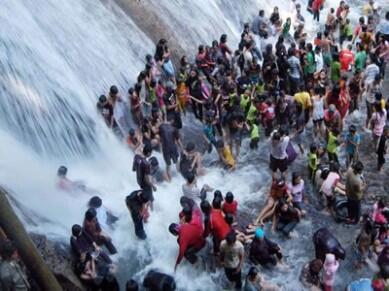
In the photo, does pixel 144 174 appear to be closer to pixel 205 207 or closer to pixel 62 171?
pixel 62 171

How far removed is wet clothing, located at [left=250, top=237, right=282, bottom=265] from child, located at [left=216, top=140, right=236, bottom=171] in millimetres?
3173

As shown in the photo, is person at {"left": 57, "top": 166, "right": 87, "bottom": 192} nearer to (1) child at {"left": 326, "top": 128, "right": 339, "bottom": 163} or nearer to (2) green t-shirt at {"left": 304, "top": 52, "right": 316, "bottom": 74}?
(1) child at {"left": 326, "top": 128, "right": 339, "bottom": 163}

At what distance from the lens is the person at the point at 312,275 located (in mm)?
9734

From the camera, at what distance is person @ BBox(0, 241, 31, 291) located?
8.41 meters

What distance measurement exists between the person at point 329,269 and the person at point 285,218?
1756 millimetres

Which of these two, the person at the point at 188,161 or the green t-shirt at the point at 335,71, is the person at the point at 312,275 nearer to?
the person at the point at 188,161

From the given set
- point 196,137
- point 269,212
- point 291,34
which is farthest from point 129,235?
point 291,34

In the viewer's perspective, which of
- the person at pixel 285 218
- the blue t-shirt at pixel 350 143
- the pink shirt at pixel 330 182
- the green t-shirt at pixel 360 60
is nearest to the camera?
the person at pixel 285 218

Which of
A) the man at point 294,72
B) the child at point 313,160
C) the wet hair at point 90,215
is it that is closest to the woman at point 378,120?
the child at point 313,160

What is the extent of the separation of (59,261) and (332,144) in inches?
244

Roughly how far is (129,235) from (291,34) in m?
11.4

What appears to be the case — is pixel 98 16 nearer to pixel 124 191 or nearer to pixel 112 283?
pixel 124 191

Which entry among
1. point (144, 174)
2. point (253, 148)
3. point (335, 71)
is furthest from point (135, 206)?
point (335, 71)

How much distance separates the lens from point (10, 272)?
27.7ft
